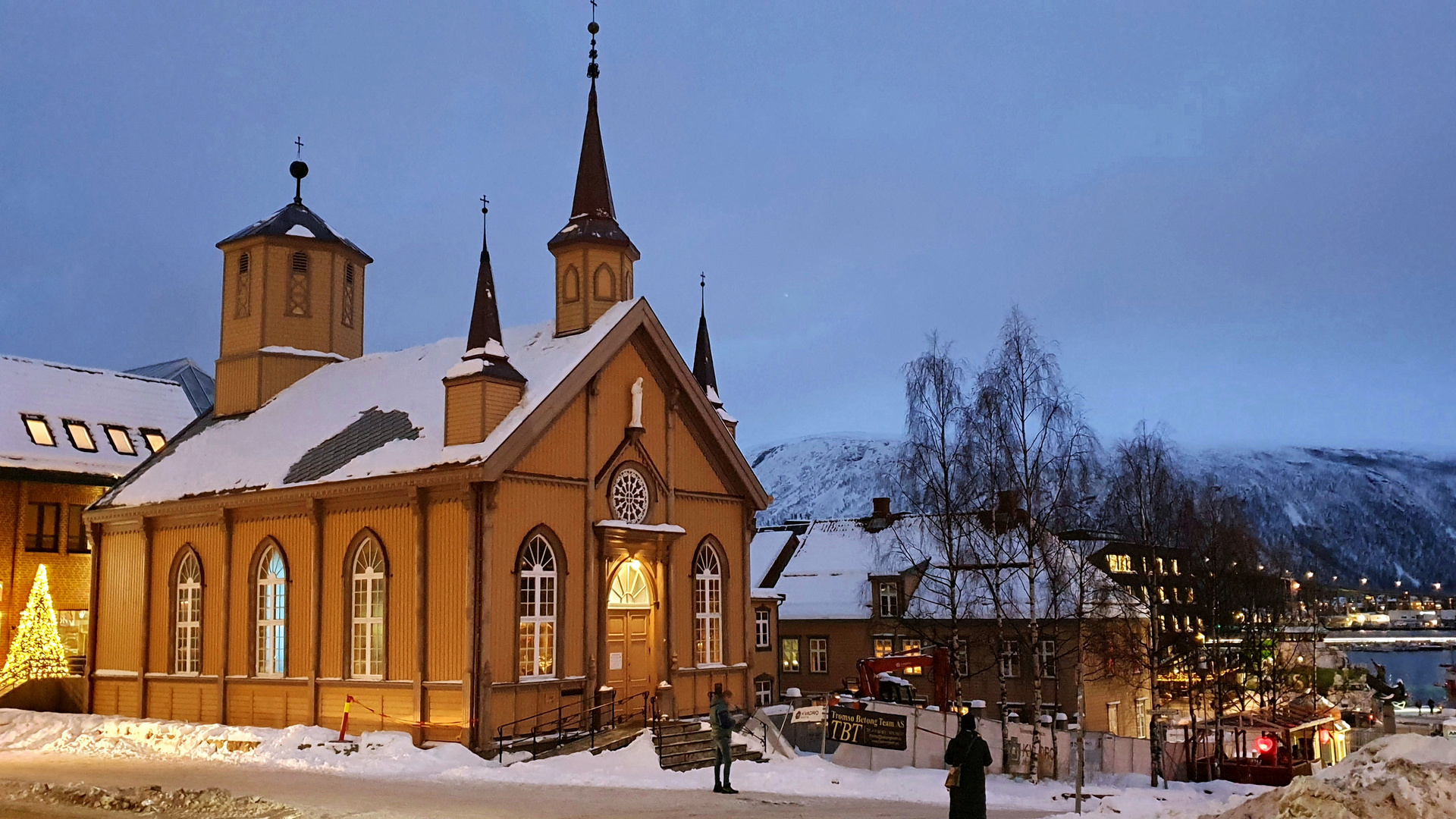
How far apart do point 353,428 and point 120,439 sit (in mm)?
15513

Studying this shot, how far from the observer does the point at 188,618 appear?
26625mm

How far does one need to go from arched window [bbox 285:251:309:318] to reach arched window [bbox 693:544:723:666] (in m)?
12.5

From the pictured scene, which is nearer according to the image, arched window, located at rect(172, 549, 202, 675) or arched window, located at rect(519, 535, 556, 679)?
arched window, located at rect(519, 535, 556, 679)

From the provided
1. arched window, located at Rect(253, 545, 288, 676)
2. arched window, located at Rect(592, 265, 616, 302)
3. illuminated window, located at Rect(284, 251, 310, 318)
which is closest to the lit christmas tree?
arched window, located at Rect(253, 545, 288, 676)

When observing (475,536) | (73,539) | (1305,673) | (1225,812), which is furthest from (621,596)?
(1305,673)

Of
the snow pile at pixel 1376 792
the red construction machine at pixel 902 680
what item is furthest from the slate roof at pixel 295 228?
the snow pile at pixel 1376 792

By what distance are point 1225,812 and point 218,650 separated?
20.3m

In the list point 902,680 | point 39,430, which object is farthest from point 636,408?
A: point 39,430

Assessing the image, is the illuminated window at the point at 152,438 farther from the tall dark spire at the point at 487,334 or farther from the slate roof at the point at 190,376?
the slate roof at the point at 190,376

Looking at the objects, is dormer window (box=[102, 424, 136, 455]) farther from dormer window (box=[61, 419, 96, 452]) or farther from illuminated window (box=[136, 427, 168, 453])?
dormer window (box=[61, 419, 96, 452])

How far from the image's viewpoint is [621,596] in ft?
80.5

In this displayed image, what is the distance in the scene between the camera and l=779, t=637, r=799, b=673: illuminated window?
46.6 meters

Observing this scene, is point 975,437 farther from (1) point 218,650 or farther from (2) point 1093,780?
(1) point 218,650

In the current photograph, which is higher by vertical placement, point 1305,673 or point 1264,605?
point 1264,605
